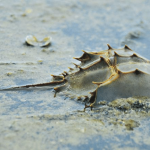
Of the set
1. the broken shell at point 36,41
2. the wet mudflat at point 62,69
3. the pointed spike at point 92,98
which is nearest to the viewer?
the wet mudflat at point 62,69

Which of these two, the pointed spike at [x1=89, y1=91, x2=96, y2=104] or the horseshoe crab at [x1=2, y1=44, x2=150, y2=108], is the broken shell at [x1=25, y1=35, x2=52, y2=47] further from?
the pointed spike at [x1=89, y1=91, x2=96, y2=104]

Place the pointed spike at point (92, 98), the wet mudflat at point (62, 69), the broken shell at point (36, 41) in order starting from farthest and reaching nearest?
the broken shell at point (36, 41), the pointed spike at point (92, 98), the wet mudflat at point (62, 69)

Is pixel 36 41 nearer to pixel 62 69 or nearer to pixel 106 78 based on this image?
pixel 62 69

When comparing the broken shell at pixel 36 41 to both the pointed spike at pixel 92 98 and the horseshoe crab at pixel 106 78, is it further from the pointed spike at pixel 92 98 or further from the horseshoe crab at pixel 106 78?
the pointed spike at pixel 92 98

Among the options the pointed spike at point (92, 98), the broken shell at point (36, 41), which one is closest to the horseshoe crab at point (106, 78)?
the pointed spike at point (92, 98)

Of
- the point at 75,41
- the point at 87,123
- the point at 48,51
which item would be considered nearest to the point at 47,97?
the point at 87,123

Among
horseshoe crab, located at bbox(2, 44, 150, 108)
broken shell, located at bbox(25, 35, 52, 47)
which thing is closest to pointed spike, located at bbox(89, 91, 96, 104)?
horseshoe crab, located at bbox(2, 44, 150, 108)
